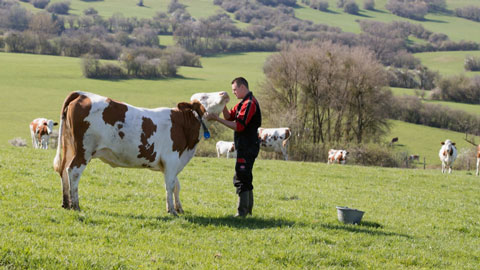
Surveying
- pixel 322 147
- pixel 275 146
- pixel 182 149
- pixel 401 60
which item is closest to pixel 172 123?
pixel 182 149

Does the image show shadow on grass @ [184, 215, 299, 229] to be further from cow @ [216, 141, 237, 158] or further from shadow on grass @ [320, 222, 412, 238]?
cow @ [216, 141, 237, 158]

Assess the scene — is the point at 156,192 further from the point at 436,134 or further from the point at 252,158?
the point at 436,134

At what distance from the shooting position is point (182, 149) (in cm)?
970

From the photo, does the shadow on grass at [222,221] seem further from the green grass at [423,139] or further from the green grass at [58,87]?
the green grass at [423,139]

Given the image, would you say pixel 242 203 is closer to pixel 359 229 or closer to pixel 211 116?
pixel 211 116

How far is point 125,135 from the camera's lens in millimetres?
8984

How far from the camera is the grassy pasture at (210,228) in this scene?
263 inches

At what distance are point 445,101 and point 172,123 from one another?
90.7 m

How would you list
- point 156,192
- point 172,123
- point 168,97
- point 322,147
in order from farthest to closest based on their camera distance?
point 168,97 → point 322,147 → point 156,192 → point 172,123

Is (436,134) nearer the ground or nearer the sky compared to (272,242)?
nearer the ground

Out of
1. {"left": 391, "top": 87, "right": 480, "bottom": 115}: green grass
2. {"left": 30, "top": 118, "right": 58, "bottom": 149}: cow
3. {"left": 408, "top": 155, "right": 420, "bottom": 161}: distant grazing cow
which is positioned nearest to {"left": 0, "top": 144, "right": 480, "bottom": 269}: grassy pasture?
{"left": 30, "top": 118, "right": 58, "bottom": 149}: cow

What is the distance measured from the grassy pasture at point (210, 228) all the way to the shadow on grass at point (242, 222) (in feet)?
0.07

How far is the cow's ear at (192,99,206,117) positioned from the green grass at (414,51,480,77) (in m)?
123

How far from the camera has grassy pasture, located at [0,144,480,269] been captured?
6.68 metres
